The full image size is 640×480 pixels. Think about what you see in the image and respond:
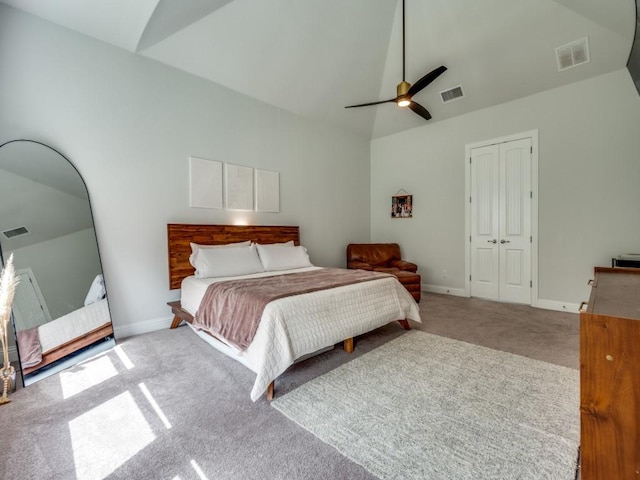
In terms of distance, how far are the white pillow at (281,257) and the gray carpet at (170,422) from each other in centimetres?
124

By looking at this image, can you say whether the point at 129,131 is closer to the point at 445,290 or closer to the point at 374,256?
the point at 374,256

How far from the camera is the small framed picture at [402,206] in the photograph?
5574 millimetres

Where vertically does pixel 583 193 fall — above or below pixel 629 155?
below

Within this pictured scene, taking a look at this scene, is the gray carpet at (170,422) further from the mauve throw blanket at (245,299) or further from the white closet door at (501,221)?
the white closet door at (501,221)

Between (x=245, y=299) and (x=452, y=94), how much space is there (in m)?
4.46

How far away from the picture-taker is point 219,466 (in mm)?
1397

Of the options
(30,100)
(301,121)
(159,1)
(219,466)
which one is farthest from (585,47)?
(30,100)

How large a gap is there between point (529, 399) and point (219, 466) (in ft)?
6.43

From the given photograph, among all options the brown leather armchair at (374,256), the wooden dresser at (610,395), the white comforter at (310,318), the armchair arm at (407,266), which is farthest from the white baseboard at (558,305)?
the wooden dresser at (610,395)

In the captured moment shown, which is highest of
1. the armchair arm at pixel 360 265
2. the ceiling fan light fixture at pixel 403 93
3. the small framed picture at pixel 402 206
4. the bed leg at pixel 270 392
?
the ceiling fan light fixture at pixel 403 93

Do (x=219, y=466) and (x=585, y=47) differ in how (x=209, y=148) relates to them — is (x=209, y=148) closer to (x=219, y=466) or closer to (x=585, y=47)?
(x=219, y=466)

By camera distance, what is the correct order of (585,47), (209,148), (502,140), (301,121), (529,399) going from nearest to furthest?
(529,399) → (585,47) → (209,148) → (502,140) → (301,121)

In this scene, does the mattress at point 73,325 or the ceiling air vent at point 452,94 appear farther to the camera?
the ceiling air vent at point 452,94

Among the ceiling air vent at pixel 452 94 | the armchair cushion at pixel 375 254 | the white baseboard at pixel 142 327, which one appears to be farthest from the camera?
the armchair cushion at pixel 375 254
